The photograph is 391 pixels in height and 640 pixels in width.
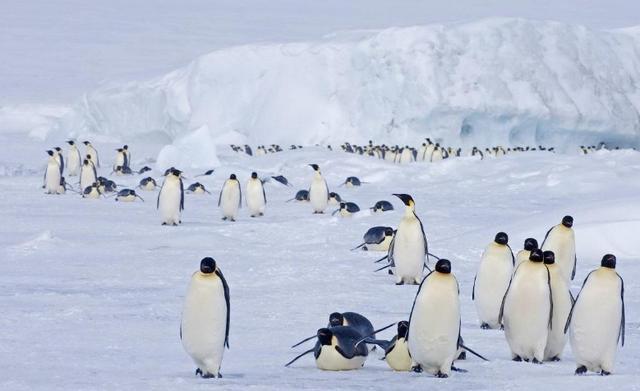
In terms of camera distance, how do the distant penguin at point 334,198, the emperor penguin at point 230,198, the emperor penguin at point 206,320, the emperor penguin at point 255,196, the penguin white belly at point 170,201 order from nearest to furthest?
the emperor penguin at point 206,320 < the penguin white belly at point 170,201 < the emperor penguin at point 230,198 < the emperor penguin at point 255,196 < the distant penguin at point 334,198

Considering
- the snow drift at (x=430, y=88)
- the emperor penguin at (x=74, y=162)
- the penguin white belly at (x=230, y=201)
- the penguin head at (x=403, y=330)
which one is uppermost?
the snow drift at (x=430, y=88)

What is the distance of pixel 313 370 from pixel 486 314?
1.63 meters

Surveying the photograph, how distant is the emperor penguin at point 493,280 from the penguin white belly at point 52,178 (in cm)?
1160

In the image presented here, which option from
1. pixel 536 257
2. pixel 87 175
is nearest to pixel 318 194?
pixel 87 175

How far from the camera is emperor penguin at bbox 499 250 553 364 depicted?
5133 mm

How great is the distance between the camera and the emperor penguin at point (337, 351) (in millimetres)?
4902

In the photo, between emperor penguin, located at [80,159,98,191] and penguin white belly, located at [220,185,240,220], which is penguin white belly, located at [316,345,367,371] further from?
emperor penguin, located at [80,159,98,191]

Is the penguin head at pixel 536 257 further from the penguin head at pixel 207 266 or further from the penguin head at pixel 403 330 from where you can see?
the penguin head at pixel 207 266

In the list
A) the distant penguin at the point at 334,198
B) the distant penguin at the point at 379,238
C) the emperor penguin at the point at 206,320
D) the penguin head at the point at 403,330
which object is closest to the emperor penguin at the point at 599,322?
the penguin head at the point at 403,330

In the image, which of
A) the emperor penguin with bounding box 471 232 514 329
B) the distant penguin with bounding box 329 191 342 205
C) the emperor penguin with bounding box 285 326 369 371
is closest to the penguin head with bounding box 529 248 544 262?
the emperor penguin with bounding box 285 326 369 371

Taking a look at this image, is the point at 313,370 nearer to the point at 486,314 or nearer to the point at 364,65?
the point at 486,314

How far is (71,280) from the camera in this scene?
7980 millimetres

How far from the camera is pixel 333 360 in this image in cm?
493

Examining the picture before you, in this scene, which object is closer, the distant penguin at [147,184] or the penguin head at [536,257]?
the penguin head at [536,257]
